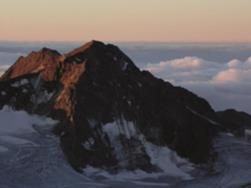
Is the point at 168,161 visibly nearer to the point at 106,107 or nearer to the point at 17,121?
the point at 106,107

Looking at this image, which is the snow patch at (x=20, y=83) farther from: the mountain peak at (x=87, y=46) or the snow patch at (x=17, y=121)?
the mountain peak at (x=87, y=46)

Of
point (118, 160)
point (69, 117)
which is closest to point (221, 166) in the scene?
point (118, 160)

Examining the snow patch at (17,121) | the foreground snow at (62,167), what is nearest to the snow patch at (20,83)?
the snow patch at (17,121)

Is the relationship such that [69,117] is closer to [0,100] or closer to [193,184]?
[0,100]

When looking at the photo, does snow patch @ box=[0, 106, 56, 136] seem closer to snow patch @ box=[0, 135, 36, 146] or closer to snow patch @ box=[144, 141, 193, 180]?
snow patch @ box=[0, 135, 36, 146]

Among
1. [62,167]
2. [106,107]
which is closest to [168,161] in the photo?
[106,107]

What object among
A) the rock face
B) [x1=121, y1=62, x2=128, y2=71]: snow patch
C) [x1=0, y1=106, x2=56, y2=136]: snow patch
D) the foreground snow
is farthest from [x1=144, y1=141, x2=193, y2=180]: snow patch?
[x1=121, y1=62, x2=128, y2=71]: snow patch
